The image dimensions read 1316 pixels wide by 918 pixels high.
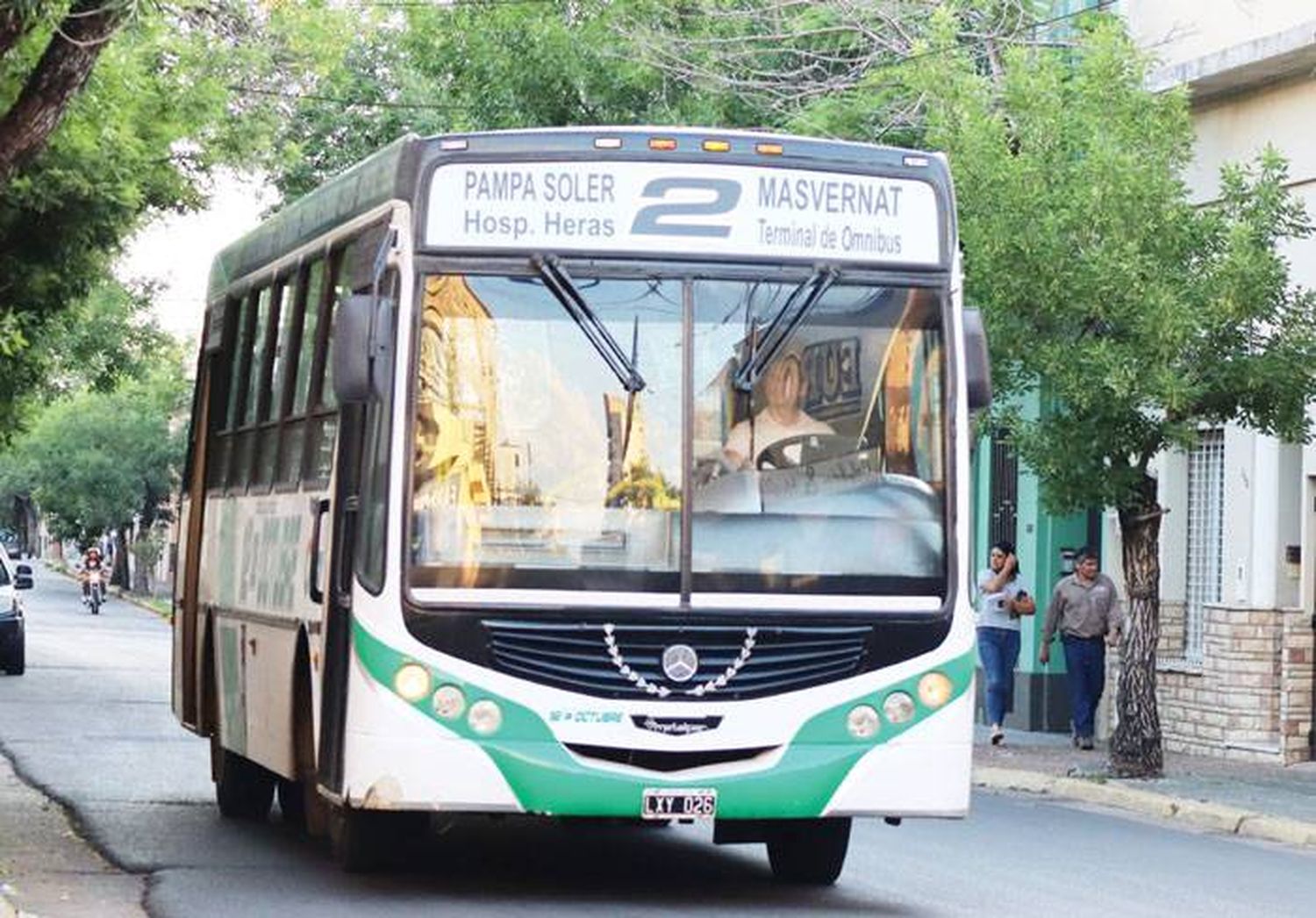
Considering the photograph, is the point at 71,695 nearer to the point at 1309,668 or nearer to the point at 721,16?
the point at 721,16

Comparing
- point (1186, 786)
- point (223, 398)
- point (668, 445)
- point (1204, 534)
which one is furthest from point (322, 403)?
point (1204, 534)

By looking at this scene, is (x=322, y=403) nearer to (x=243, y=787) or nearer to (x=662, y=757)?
(x=662, y=757)

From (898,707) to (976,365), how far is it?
1.44m

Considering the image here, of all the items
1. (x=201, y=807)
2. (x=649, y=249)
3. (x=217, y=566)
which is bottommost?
(x=201, y=807)

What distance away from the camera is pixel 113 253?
26.1 metres

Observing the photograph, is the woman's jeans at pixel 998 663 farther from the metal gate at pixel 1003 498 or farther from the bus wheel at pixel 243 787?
the bus wheel at pixel 243 787

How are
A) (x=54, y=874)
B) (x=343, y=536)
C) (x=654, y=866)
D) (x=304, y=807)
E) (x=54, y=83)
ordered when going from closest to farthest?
(x=343, y=536) → (x=54, y=83) → (x=54, y=874) → (x=654, y=866) → (x=304, y=807)

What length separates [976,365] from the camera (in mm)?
12406

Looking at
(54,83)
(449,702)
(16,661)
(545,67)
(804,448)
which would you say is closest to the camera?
(449,702)

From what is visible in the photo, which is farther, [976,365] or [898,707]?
[976,365]

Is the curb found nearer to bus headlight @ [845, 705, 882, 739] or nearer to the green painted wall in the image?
the green painted wall

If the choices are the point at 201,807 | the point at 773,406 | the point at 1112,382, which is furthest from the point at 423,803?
the point at 1112,382

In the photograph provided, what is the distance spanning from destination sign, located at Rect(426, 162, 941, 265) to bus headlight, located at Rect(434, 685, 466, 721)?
70.2 inches

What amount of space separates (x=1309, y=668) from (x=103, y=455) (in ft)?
239
